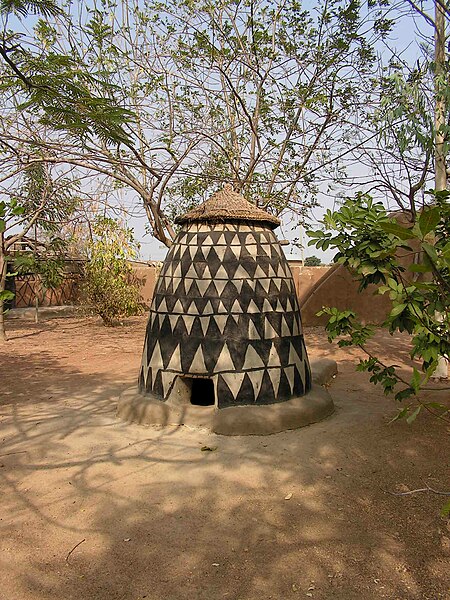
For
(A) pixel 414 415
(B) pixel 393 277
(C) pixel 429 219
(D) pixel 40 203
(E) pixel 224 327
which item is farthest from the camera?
(D) pixel 40 203

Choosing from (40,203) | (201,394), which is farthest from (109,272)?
(201,394)

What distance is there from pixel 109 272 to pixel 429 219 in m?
13.3

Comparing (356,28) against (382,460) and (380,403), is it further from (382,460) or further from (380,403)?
(382,460)

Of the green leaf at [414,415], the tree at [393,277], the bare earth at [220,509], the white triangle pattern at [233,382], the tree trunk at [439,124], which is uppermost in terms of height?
the tree trunk at [439,124]

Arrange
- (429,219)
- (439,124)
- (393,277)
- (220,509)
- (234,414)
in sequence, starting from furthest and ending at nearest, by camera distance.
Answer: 1. (439,124)
2. (234,414)
3. (220,509)
4. (393,277)
5. (429,219)

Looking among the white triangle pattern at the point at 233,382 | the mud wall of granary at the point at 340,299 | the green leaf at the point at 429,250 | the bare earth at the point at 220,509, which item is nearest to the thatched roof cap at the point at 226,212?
the white triangle pattern at the point at 233,382

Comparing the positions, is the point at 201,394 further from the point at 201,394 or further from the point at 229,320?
the point at 229,320

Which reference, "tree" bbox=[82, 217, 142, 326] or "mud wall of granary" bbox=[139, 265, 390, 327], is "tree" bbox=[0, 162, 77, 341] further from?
"mud wall of granary" bbox=[139, 265, 390, 327]

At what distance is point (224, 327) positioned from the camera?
5.55 metres

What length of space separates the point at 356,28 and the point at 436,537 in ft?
32.1

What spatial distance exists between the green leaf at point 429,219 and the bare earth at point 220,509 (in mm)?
2073

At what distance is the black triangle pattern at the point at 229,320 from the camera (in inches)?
217

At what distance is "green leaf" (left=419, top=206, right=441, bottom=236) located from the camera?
1.85 m

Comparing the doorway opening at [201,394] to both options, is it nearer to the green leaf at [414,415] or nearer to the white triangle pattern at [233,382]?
the white triangle pattern at [233,382]
